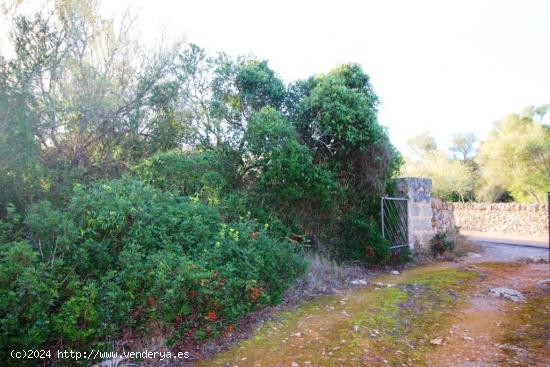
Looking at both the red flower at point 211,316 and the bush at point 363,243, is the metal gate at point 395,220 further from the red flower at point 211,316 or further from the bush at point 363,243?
the red flower at point 211,316

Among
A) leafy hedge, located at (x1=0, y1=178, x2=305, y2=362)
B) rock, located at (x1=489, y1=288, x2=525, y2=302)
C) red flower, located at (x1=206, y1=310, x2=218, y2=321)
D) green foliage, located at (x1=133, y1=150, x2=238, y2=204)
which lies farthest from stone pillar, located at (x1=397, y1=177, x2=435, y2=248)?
red flower, located at (x1=206, y1=310, x2=218, y2=321)

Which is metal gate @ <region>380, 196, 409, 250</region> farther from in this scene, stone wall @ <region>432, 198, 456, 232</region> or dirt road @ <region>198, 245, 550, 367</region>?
dirt road @ <region>198, 245, 550, 367</region>

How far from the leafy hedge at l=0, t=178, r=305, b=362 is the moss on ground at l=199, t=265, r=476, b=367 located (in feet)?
1.52

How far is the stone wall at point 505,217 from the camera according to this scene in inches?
627

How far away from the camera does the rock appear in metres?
5.50

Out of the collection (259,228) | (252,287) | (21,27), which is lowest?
(252,287)

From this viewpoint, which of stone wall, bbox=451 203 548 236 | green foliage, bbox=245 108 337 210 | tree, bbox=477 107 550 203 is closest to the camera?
green foliage, bbox=245 108 337 210

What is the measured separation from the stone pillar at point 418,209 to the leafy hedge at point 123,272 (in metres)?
5.41

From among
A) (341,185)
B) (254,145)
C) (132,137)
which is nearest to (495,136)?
(341,185)

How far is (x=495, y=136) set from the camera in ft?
86.2

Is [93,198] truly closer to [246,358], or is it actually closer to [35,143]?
[35,143]

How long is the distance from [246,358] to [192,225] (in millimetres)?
1772

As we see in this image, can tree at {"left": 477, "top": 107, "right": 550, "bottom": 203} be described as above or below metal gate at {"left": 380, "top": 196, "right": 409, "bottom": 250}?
above

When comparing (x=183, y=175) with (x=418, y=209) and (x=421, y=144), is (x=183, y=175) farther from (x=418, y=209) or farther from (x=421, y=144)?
(x=421, y=144)
